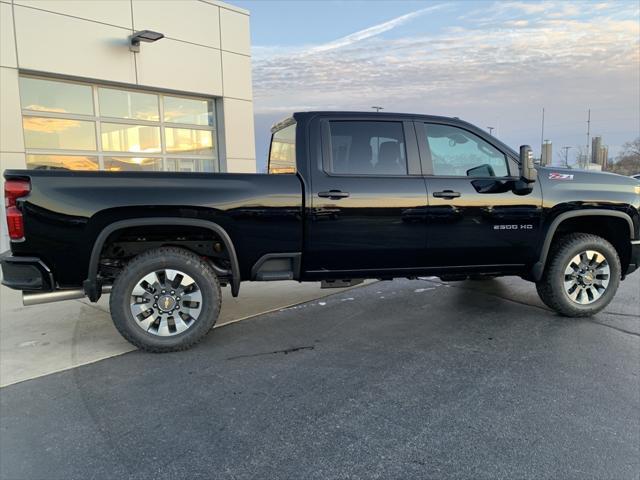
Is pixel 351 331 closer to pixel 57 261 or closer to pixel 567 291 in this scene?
pixel 567 291

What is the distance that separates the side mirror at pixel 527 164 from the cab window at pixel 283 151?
7.21 feet

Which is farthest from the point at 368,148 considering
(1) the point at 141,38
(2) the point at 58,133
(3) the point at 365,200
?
(2) the point at 58,133

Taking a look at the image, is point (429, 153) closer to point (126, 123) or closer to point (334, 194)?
point (334, 194)

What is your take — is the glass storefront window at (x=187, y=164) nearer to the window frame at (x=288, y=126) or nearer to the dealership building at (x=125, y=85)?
the dealership building at (x=125, y=85)

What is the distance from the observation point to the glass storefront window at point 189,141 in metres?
11.5

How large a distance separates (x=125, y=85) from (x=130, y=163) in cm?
170

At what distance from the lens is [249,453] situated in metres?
2.67

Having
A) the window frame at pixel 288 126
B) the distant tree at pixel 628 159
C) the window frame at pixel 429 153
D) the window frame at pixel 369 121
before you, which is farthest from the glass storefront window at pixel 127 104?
the distant tree at pixel 628 159

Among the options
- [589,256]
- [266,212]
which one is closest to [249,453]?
[266,212]

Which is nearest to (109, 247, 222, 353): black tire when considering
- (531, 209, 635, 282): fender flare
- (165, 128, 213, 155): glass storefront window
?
(531, 209, 635, 282): fender flare

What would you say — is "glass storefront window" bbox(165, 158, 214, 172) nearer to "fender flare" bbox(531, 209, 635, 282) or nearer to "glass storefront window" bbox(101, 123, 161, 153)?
"glass storefront window" bbox(101, 123, 161, 153)

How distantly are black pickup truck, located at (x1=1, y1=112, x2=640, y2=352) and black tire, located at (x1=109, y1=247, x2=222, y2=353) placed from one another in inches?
0.5

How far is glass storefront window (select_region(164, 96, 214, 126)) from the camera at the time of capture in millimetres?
11384

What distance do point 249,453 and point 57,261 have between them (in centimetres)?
241
